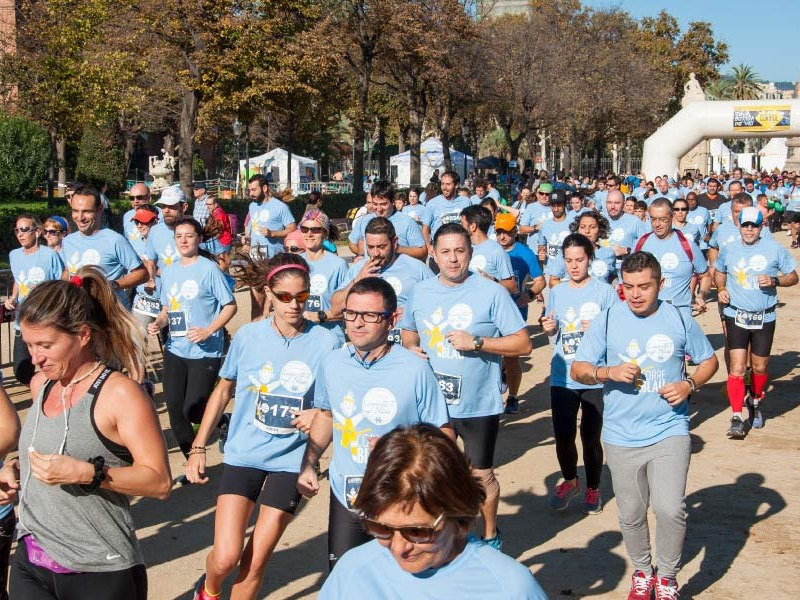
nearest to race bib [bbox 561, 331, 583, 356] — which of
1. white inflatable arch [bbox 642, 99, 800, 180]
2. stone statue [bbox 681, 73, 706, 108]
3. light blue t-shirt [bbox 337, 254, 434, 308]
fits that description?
light blue t-shirt [bbox 337, 254, 434, 308]

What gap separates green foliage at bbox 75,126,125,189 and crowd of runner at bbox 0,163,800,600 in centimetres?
3611

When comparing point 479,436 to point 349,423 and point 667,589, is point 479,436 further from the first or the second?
point 349,423

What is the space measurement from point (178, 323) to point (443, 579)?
17.5 feet

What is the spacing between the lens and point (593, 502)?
7117mm

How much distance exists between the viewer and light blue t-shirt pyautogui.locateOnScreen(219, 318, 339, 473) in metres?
5.02

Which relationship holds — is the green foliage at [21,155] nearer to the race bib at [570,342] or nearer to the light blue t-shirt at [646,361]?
the race bib at [570,342]

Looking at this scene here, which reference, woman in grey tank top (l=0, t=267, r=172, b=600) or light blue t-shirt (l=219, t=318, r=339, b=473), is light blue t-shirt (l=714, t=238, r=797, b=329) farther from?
woman in grey tank top (l=0, t=267, r=172, b=600)

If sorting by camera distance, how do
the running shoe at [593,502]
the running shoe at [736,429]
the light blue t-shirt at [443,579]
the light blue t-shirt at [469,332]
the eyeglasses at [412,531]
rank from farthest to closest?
the running shoe at [736,429]
the running shoe at [593,502]
the light blue t-shirt at [469,332]
the light blue t-shirt at [443,579]
the eyeglasses at [412,531]

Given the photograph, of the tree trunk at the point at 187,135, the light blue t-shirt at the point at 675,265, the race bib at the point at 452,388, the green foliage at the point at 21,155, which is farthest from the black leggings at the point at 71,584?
the green foliage at the point at 21,155

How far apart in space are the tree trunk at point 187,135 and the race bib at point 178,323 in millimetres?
22188

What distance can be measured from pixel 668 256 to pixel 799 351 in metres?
4.81

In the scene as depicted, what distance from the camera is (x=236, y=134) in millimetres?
46719

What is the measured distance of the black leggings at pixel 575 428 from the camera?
6.96 meters

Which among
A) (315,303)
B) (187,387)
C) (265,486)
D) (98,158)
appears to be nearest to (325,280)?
(315,303)
